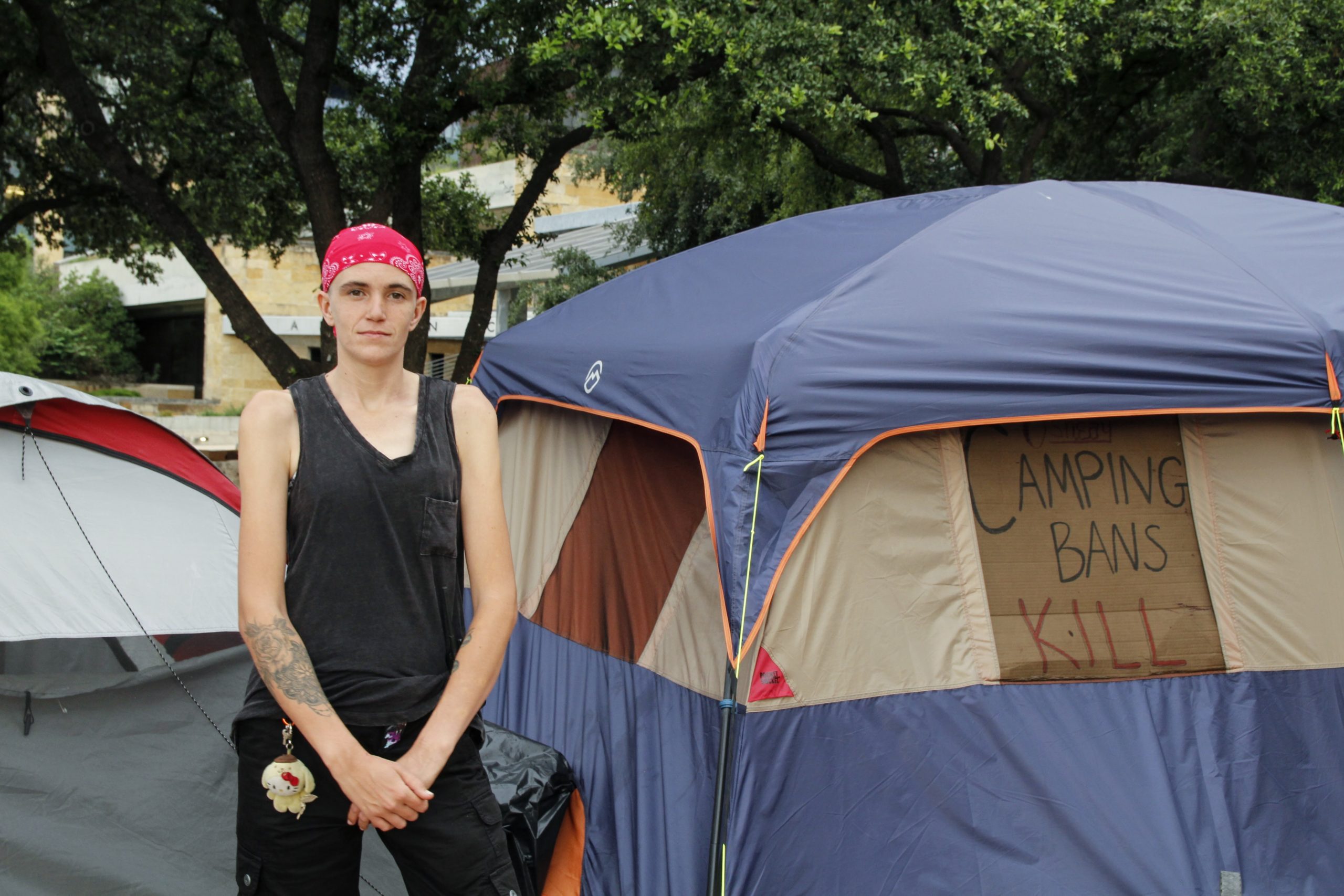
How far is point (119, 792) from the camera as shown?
10.3ft

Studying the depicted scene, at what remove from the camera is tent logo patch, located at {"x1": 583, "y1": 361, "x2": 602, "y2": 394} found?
3.70 metres

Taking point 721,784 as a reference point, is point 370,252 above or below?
above

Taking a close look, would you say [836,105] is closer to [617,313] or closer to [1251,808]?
[617,313]

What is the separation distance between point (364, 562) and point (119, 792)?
6.35 ft

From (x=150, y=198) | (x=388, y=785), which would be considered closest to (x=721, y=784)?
(x=388, y=785)

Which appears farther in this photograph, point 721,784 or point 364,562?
point 721,784

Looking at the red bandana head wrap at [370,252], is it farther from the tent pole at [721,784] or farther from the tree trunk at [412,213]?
the tree trunk at [412,213]

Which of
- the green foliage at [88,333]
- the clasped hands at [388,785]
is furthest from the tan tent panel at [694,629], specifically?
the green foliage at [88,333]

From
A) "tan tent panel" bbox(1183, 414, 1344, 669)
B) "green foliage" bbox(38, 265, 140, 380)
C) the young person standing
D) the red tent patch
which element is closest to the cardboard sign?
"tan tent panel" bbox(1183, 414, 1344, 669)

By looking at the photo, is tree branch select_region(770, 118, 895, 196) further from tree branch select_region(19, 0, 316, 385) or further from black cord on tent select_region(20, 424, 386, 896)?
black cord on tent select_region(20, 424, 386, 896)

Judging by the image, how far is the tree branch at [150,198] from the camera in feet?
25.8

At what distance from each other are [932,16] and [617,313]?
14.4ft

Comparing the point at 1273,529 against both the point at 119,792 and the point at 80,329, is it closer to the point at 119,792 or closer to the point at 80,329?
the point at 119,792

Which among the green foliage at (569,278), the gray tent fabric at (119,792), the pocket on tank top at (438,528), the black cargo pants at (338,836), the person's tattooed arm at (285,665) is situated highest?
the green foliage at (569,278)
